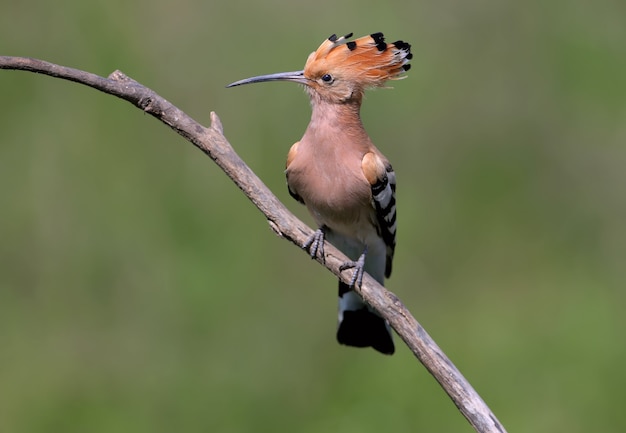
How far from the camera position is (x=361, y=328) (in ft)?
12.7

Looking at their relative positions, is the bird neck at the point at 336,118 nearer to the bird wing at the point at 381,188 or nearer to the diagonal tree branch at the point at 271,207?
the bird wing at the point at 381,188

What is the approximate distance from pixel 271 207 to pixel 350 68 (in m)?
0.54

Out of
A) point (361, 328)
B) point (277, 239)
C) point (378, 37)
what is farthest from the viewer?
point (277, 239)

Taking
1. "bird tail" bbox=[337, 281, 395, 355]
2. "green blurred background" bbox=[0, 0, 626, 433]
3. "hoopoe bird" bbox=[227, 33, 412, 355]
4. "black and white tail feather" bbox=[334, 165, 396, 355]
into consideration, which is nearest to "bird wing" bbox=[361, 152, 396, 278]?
"hoopoe bird" bbox=[227, 33, 412, 355]

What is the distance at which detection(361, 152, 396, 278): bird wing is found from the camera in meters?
3.34

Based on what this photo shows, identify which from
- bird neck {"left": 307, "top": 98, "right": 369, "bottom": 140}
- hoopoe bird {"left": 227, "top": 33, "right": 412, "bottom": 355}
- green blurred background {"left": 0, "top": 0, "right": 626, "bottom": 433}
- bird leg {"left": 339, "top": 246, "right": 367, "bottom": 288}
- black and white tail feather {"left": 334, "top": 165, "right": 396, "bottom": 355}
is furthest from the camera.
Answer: green blurred background {"left": 0, "top": 0, "right": 626, "bottom": 433}

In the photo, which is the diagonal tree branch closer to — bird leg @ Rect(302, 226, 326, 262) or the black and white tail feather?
bird leg @ Rect(302, 226, 326, 262)

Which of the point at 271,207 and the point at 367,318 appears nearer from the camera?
the point at 271,207

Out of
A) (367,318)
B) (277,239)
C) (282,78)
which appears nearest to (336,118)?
(282,78)

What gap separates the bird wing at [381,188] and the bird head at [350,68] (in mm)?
192

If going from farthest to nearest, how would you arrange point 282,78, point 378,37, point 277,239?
point 277,239 < point 282,78 < point 378,37

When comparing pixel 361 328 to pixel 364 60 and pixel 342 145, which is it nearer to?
pixel 342 145

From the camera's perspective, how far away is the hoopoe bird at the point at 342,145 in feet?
10.7

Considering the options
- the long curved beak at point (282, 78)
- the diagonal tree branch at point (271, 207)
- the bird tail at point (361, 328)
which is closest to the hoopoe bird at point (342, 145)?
the long curved beak at point (282, 78)
